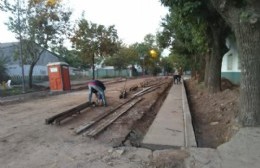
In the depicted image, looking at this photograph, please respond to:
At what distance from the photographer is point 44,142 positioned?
7.96 metres

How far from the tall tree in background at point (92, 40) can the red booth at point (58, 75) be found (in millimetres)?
11683

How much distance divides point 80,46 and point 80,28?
216 cm

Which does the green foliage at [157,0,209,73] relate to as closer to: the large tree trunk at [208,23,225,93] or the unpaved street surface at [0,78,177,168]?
the large tree trunk at [208,23,225,93]

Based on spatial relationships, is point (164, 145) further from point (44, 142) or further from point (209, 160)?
point (44, 142)

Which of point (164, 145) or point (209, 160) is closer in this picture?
point (209, 160)

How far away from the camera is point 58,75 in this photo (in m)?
26.1

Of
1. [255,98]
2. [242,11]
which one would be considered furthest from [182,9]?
[255,98]

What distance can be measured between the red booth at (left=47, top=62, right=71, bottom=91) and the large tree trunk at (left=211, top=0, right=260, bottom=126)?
19.3 m

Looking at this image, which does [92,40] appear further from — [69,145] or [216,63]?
[69,145]

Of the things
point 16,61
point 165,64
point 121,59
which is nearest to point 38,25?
point 16,61

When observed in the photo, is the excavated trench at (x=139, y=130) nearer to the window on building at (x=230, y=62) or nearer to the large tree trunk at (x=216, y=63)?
the large tree trunk at (x=216, y=63)

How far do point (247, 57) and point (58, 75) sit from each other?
20.0 meters

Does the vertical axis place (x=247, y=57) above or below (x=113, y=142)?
above

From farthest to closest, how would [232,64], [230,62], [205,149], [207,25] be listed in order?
[230,62]
[232,64]
[207,25]
[205,149]
